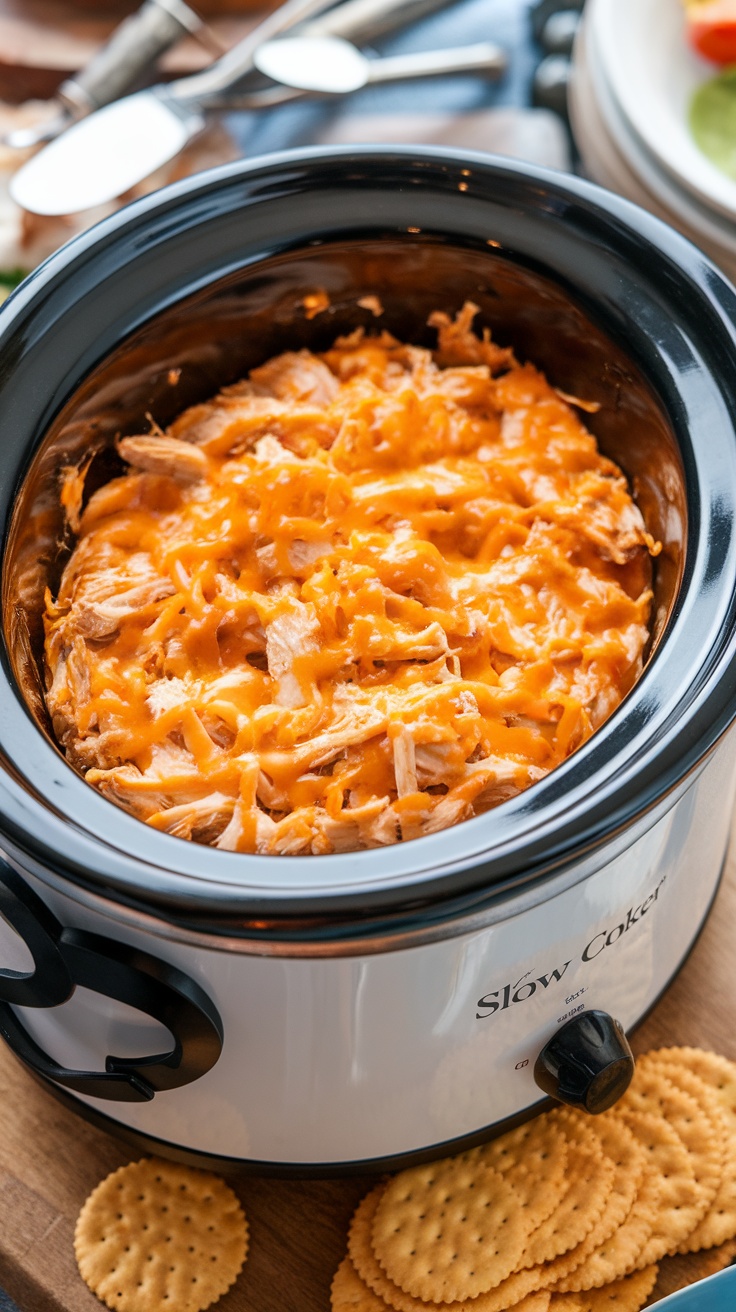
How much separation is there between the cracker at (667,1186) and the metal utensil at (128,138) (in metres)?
1.58

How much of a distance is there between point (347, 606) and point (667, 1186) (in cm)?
68

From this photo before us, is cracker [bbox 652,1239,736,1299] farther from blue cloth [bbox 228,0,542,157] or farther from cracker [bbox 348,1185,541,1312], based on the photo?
blue cloth [bbox 228,0,542,157]

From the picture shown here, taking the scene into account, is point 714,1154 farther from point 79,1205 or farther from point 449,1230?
point 79,1205

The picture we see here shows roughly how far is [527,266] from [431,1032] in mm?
864

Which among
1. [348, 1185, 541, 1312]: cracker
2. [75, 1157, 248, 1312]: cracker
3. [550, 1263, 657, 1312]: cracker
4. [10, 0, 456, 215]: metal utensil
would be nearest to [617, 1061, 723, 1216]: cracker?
[550, 1263, 657, 1312]: cracker

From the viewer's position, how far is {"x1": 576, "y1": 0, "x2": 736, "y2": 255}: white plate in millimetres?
1903

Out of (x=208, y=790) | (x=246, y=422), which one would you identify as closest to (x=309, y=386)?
(x=246, y=422)

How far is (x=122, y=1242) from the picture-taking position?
1201 millimetres

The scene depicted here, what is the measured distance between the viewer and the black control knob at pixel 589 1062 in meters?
1.12

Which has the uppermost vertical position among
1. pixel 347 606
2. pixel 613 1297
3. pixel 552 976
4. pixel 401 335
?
pixel 401 335

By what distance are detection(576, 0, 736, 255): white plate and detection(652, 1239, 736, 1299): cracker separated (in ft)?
4.67

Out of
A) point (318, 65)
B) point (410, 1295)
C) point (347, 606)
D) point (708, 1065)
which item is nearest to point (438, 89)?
point (318, 65)

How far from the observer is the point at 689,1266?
3.99 feet

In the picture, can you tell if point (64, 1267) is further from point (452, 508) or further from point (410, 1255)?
point (452, 508)
